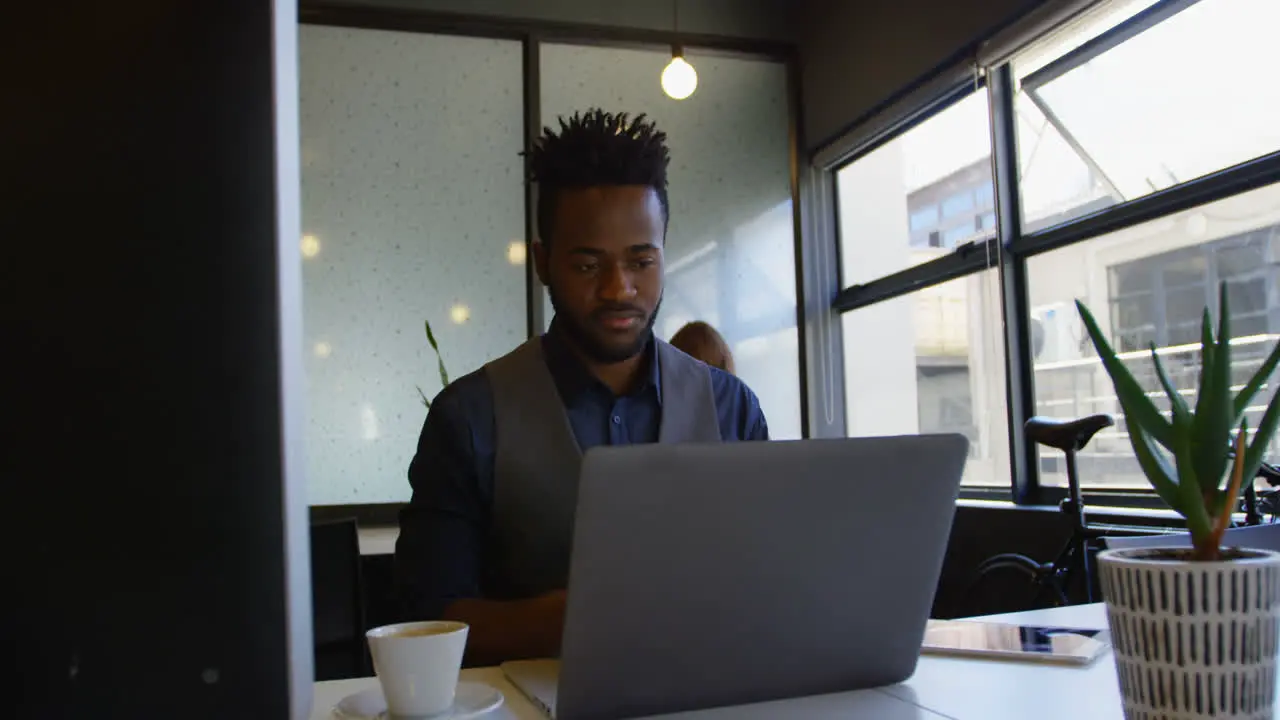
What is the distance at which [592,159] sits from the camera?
1.52m

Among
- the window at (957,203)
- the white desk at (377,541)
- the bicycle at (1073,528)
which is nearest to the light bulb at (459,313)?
the white desk at (377,541)

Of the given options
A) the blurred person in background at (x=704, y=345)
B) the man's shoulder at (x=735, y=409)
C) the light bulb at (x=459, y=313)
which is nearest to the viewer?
the man's shoulder at (x=735, y=409)

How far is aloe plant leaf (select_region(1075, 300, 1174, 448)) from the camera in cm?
62

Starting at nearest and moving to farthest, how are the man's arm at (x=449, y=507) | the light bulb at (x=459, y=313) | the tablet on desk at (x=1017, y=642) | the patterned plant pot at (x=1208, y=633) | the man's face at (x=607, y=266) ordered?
the patterned plant pot at (x=1208, y=633) → the tablet on desk at (x=1017, y=642) → the man's arm at (x=449, y=507) → the man's face at (x=607, y=266) → the light bulb at (x=459, y=313)

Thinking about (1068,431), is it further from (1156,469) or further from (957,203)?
(1156,469)

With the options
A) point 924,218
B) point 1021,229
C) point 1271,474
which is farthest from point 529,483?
point 924,218

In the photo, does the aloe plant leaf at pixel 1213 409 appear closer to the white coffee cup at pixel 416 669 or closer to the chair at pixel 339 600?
the white coffee cup at pixel 416 669

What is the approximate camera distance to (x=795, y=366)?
4.38 m

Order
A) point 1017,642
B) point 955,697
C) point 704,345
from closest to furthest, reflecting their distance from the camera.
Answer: point 955,697 < point 1017,642 < point 704,345

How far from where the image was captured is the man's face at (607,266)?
1.48 meters

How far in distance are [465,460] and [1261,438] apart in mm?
1039

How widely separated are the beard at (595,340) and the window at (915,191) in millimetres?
2206

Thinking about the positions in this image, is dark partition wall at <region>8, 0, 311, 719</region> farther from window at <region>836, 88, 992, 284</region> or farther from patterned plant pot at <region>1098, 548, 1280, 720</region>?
window at <region>836, 88, 992, 284</region>

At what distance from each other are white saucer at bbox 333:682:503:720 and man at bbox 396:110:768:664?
0.42 metres
